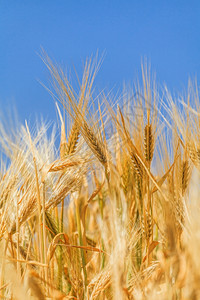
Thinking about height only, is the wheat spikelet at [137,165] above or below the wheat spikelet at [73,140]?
below

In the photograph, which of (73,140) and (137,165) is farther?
(73,140)

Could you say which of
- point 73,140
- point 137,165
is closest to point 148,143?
point 137,165

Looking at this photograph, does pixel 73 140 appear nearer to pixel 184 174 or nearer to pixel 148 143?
pixel 148 143

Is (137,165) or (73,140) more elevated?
(73,140)

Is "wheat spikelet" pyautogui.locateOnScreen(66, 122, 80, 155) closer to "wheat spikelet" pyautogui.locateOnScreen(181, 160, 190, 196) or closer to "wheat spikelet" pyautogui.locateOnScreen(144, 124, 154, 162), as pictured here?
"wheat spikelet" pyautogui.locateOnScreen(144, 124, 154, 162)

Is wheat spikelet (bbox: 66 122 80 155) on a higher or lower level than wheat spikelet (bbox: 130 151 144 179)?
higher

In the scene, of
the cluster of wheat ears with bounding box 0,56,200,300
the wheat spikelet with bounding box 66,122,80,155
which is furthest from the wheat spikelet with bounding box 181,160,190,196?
the wheat spikelet with bounding box 66,122,80,155

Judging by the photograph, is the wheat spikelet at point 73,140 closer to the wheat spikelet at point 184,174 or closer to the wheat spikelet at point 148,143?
the wheat spikelet at point 148,143

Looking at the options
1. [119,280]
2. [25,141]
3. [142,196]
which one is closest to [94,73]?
[25,141]

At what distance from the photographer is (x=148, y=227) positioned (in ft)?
2.84

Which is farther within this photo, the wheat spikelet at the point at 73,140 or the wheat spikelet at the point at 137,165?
the wheat spikelet at the point at 73,140

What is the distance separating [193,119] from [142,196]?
31 centimetres

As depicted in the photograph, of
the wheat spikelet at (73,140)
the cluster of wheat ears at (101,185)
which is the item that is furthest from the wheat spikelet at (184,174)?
the wheat spikelet at (73,140)

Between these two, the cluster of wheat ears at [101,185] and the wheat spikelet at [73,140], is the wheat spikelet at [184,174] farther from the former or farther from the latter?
the wheat spikelet at [73,140]
